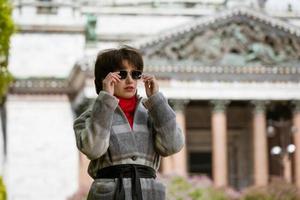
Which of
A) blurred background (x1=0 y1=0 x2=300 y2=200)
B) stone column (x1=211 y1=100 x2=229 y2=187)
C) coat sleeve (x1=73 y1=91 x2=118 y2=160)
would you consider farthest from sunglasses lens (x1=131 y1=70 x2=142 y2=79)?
stone column (x1=211 y1=100 x2=229 y2=187)

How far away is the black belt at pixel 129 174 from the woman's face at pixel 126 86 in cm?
54

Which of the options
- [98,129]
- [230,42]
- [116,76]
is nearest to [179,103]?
[230,42]

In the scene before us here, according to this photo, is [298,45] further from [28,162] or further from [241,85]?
[28,162]

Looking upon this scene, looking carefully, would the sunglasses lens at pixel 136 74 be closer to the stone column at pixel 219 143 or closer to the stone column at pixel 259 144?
the stone column at pixel 219 143

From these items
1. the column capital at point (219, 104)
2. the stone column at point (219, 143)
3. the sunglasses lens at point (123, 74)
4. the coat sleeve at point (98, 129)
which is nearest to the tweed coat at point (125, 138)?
the coat sleeve at point (98, 129)

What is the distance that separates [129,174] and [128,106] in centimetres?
53

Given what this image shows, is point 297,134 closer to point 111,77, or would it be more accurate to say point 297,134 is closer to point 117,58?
point 117,58

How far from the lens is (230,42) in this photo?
3903cm

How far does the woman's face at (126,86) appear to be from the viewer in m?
5.77

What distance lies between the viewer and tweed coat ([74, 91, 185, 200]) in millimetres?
5547

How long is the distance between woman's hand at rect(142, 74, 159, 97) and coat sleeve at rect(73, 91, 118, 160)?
0.31m

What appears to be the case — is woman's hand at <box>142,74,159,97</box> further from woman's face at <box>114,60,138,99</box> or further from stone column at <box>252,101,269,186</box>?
stone column at <box>252,101,269,186</box>

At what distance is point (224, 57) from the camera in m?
38.8

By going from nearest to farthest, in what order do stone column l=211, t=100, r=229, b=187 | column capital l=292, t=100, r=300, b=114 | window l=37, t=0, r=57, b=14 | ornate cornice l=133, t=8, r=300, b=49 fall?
stone column l=211, t=100, r=229, b=187 < ornate cornice l=133, t=8, r=300, b=49 < column capital l=292, t=100, r=300, b=114 < window l=37, t=0, r=57, b=14
